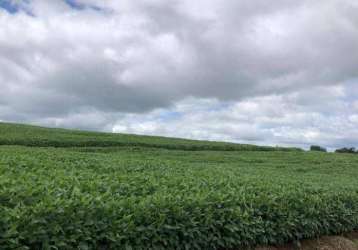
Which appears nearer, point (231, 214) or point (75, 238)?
point (75, 238)

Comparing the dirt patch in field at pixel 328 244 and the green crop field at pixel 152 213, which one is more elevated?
the green crop field at pixel 152 213

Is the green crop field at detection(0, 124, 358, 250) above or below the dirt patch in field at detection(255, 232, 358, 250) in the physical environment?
above

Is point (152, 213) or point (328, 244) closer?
point (152, 213)

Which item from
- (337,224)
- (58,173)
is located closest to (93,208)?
(58,173)

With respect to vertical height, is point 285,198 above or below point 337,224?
above

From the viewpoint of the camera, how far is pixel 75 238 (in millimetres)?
3785

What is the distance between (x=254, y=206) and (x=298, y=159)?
62.3 feet

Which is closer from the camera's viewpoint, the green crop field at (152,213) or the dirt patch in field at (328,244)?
the green crop field at (152,213)

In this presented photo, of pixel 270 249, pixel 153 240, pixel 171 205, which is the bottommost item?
pixel 270 249

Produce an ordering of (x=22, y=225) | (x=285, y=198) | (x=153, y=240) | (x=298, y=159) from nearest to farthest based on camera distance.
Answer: (x=22, y=225) → (x=153, y=240) → (x=285, y=198) → (x=298, y=159)

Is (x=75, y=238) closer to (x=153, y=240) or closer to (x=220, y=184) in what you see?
(x=153, y=240)

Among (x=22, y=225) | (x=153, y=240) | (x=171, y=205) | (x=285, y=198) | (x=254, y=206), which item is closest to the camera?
(x=22, y=225)

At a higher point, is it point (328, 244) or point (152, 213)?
point (152, 213)

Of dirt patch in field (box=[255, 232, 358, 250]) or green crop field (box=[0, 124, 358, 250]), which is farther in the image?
dirt patch in field (box=[255, 232, 358, 250])
